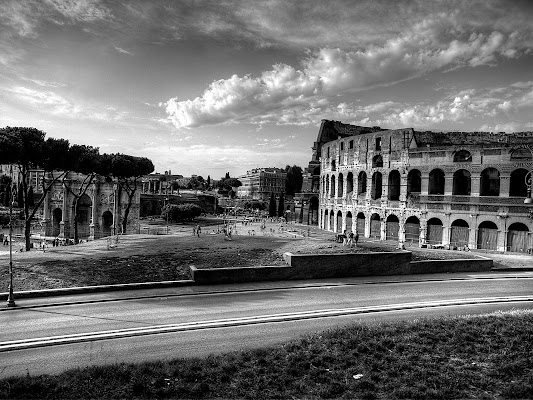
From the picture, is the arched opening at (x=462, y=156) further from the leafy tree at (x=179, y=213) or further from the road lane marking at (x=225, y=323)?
the leafy tree at (x=179, y=213)

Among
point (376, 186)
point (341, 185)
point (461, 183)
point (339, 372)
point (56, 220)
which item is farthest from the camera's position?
point (56, 220)

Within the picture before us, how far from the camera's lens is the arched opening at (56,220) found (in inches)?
2281

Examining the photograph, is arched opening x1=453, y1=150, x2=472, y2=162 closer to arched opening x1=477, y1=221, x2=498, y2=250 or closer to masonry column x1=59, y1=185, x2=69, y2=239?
arched opening x1=477, y1=221, x2=498, y2=250

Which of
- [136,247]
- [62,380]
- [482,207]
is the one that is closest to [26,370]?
[62,380]

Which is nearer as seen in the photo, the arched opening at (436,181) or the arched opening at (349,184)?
the arched opening at (436,181)

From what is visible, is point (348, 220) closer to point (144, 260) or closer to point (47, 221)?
point (144, 260)

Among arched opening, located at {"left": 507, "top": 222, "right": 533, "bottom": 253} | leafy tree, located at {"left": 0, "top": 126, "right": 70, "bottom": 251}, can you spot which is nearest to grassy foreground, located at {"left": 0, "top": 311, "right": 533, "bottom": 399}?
leafy tree, located at {"left": 0, "top": 126, "right": 70, "bottom": 251}

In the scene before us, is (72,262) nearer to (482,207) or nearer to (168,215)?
(482,207)

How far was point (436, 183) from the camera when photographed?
38812mm

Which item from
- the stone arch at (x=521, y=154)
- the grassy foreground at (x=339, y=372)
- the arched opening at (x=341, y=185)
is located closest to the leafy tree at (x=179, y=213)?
the arched opening at (x=341, y=185)

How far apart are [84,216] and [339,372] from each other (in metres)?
60.2

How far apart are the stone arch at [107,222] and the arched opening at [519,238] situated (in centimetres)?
5015

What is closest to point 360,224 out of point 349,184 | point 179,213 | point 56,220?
point 349,184

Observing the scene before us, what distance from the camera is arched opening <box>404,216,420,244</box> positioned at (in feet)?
125
